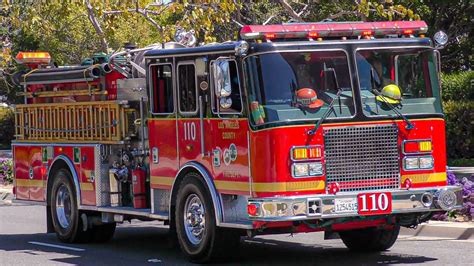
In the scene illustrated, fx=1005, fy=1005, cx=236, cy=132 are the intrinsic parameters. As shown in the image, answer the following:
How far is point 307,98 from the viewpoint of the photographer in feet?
34.7

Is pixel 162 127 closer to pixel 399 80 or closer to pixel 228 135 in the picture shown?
pixel 228 135

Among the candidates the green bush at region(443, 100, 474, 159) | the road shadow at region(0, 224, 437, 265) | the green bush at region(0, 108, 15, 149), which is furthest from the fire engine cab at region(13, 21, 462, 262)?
the green bush at region(0, 108, 15, 149)

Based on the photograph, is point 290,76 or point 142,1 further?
point 142,1

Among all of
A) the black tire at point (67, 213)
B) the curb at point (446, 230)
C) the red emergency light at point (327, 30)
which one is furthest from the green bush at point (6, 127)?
the red emergency light at point (327, 30)

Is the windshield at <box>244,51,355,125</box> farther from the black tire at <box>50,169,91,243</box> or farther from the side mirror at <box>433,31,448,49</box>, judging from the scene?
the black tire at <box>50,169,91,243</box>

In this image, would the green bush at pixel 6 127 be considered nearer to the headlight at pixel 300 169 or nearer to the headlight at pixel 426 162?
the headlight at pixel 426 162

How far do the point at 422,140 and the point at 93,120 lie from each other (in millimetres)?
4909

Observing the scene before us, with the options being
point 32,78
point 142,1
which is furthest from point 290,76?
point 142,1

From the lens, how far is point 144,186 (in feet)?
42.6

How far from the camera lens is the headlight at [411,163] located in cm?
1087

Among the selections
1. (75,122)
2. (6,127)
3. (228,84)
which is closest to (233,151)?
(228,84)

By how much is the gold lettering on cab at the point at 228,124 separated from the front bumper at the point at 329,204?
2.92ft

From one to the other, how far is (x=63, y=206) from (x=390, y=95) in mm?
5660

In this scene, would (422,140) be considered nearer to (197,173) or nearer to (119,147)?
(197,173)
